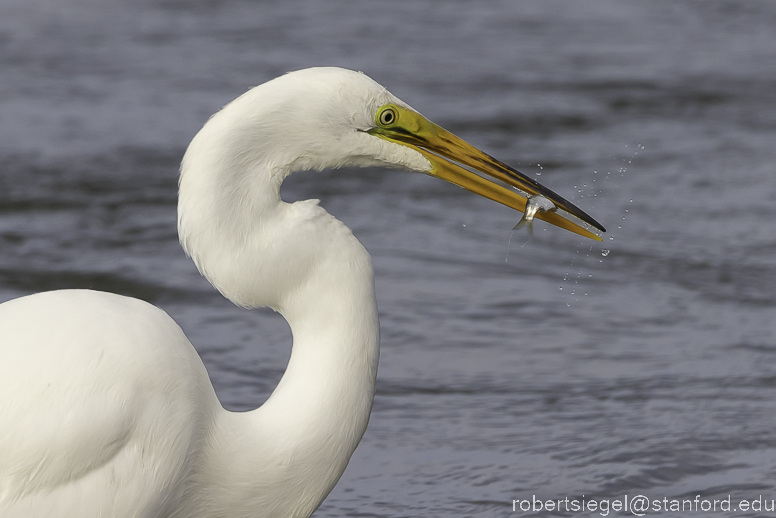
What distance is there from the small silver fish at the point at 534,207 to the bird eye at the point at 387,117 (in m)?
0.43

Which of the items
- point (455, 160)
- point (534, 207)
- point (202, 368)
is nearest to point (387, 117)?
point (455, 160)

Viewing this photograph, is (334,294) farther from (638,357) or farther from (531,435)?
(638,357)

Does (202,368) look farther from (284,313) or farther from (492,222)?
(492,222)

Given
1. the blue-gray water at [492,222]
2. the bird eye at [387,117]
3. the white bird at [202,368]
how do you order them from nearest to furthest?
the white bird at [202,368] → the bird eye at [387,117] → the blue-gray water at [492,222]

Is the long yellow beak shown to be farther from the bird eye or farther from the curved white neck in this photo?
the curved white neck

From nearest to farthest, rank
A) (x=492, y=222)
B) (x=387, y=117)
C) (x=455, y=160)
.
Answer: (x=387, y=117)
(x=455, y=160)
(x=492, y=222)

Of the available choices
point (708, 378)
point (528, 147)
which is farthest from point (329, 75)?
point (528, 147)

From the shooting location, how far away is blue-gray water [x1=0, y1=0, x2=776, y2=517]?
155 inches

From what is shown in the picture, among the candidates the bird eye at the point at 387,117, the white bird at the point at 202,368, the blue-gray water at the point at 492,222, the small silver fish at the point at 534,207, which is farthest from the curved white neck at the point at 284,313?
the blue-gray water at the point at 492,222

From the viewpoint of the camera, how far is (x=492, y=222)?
579 centimetres

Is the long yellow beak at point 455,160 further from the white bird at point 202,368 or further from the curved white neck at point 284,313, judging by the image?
the curved white neck at point 284,313

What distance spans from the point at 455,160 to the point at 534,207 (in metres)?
0.24

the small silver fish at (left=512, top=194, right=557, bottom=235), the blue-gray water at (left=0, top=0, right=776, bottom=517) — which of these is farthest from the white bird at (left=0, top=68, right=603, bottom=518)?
the blue-gray water at (left=0, top=0, right=776, bottom=517)

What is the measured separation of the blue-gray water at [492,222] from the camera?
3.94m
